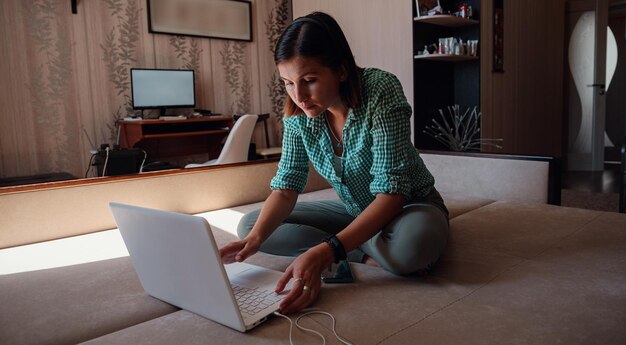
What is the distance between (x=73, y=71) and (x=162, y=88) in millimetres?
743

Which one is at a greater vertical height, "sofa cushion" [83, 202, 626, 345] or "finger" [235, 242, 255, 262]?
"finger" [235, 242, 255, 262]

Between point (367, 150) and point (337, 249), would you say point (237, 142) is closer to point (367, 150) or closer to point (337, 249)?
point (367, 150)

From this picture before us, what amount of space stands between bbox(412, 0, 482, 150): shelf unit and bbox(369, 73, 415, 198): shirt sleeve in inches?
103

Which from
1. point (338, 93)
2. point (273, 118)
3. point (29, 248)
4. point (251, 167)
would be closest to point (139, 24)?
point (273, 118)

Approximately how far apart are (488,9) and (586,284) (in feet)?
10.7

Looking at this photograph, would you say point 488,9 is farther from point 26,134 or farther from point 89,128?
point 26,134

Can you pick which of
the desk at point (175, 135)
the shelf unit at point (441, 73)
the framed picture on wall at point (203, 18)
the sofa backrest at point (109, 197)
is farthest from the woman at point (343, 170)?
the framed picture on wall at point (203, 18)

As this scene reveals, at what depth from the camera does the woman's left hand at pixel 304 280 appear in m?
1.02

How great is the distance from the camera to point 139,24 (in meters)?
4.54

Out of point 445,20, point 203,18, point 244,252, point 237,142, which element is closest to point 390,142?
point 244,252

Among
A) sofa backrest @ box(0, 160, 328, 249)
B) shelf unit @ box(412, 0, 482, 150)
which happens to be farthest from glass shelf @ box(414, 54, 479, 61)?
sofa backrest @ box(0, 160, 328, 249)

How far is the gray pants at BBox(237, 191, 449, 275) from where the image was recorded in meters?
1.22

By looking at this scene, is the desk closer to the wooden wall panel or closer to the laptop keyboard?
the wooden wall panel

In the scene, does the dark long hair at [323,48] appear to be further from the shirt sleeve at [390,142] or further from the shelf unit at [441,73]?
the shelf unit at [441,73]
